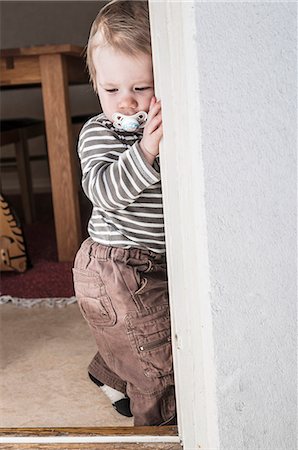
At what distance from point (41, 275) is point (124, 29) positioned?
1.37 metres

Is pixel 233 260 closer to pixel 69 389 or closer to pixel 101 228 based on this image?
pixel 101 228

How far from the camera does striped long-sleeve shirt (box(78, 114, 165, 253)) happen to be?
1501 mm

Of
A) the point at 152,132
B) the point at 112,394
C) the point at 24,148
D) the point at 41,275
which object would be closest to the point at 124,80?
the point at 152,132

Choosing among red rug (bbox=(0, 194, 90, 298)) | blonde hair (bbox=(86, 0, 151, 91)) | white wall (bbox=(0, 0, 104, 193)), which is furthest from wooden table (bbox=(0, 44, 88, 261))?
white wall (bbox=(0, 0, 104, 193))

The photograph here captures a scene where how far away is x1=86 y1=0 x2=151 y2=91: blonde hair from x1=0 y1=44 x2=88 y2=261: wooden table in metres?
1.20

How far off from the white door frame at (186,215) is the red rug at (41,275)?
1.26 metres

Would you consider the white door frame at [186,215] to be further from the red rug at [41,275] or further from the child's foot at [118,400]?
the red rug at [41,275]

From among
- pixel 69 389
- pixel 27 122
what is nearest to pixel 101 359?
pixel 69 389

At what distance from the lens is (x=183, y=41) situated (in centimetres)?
108

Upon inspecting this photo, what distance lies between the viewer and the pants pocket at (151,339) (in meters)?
1.50

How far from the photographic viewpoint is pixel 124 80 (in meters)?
1.48

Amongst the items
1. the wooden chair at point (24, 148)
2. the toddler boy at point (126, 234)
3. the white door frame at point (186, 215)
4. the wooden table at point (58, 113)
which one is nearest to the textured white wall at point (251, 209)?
the white door frame at point (186, 215)

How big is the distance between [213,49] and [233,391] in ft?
1.52

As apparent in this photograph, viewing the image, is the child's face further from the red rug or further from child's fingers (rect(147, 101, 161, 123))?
the red rug
